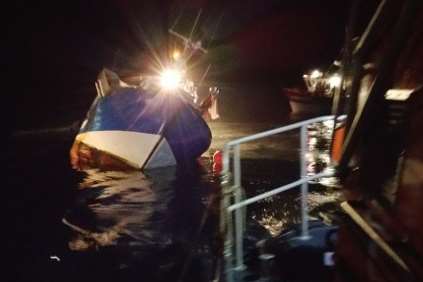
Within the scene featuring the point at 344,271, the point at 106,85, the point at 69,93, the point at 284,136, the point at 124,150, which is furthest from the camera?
the point at 69,93

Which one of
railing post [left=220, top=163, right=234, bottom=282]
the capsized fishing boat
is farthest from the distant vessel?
railing post [left=220, top=163, right=234, bottom=282]

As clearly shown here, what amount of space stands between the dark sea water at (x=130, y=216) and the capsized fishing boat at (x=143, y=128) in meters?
0.44

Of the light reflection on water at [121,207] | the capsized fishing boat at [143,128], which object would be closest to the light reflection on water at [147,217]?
the light reflection on water at [121,207]

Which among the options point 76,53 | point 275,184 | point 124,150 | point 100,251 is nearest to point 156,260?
point 100,251

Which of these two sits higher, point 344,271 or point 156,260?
point 344,271

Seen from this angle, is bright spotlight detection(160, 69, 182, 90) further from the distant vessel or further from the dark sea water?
the distant vessel

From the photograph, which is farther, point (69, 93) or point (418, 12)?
point (69, 93)

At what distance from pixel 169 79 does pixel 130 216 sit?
6.16 m

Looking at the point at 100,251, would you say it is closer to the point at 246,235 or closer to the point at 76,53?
the point at 246,235

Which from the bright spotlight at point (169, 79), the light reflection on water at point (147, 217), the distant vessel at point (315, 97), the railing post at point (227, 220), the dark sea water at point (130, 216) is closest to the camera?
the railing post at point (227, 220)

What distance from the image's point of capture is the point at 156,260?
7.13m

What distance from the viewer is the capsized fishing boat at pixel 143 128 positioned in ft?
44.3

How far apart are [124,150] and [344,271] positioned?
10944 mm

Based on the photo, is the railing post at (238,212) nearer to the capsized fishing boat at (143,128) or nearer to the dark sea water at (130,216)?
the dark sea water at (130,216)
